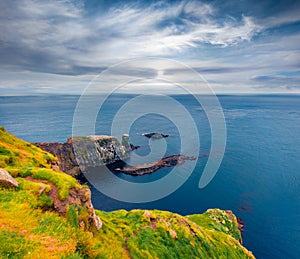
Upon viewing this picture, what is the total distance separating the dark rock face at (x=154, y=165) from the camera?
93.8 m

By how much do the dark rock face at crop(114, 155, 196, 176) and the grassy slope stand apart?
210 ft

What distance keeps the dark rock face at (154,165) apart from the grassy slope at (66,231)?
64089 mm

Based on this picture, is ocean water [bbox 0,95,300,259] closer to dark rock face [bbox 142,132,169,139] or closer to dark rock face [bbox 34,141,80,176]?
dark rock face [bbox 142,132,169,139]

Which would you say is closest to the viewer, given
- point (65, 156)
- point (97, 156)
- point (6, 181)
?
point (6, 181)

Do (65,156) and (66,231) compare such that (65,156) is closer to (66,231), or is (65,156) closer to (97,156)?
(97,156)

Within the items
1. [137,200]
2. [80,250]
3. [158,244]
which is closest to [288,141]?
[137,200]

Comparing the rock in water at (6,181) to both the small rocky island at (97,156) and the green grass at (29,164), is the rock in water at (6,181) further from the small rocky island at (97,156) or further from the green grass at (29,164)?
the small rocky island at (97,156)

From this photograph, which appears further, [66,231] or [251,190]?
[251,190]

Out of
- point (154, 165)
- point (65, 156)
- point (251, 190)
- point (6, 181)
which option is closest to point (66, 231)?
point (6, 181)

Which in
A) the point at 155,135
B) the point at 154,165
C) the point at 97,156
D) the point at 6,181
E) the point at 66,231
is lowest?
the point at 154,165

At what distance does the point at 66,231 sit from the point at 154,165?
86.3 m

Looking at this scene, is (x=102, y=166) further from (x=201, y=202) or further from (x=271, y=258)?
(x=271, y=258)

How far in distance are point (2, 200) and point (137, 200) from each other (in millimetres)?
62777

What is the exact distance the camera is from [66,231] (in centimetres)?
1345
